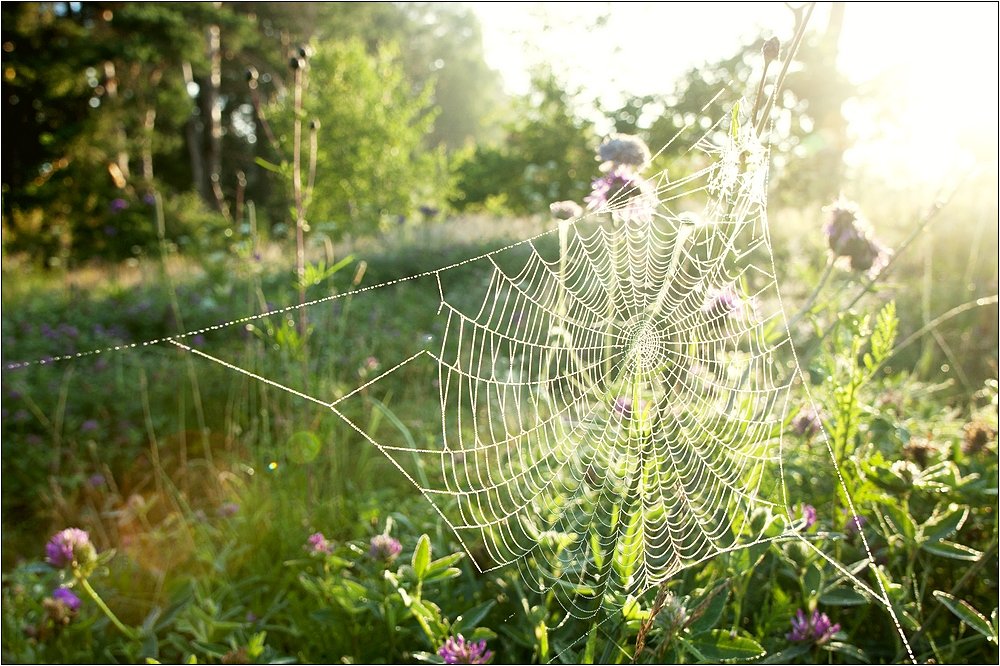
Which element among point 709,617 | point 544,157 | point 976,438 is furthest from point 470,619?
point 544,157

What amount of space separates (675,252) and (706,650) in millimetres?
730

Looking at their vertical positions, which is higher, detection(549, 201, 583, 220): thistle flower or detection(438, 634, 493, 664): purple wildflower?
detection(549, 201, 583, 220): thistle flower

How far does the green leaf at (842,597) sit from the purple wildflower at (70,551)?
1647 mm

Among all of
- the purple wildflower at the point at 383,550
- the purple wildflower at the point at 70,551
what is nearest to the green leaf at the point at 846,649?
the purple wildflower at the point at 383,550

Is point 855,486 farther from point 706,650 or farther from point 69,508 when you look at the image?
point 69,508

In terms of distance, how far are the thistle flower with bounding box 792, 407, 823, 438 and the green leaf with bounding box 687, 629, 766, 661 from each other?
2.19ft

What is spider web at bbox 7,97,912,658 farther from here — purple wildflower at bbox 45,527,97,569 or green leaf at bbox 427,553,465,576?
purple wildflower at bbox 45,527,97,569

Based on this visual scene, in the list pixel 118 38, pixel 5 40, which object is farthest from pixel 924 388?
pixel 5 40

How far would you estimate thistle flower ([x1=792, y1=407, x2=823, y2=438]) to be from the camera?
1.92 meters

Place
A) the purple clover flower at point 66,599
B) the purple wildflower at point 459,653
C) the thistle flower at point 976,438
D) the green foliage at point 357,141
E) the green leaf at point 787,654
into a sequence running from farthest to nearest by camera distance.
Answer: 1. the green foliage at point 357,141
2. the thistle flower at point 976,438
3. the purple clover flower at point 66,599
4. the green leaf at point 787,654
5. the purple wildflower at point 459,653

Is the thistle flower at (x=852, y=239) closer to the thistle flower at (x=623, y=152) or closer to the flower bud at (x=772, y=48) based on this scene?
the thistle flower at (x=623, y=152)

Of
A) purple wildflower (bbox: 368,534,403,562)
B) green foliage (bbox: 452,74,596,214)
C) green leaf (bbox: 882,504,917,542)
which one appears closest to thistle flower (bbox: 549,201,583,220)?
purple wildflower (bbox: 368,534,403,562)

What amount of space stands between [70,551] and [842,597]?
1.73 metres

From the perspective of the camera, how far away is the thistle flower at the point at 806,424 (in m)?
1.92
